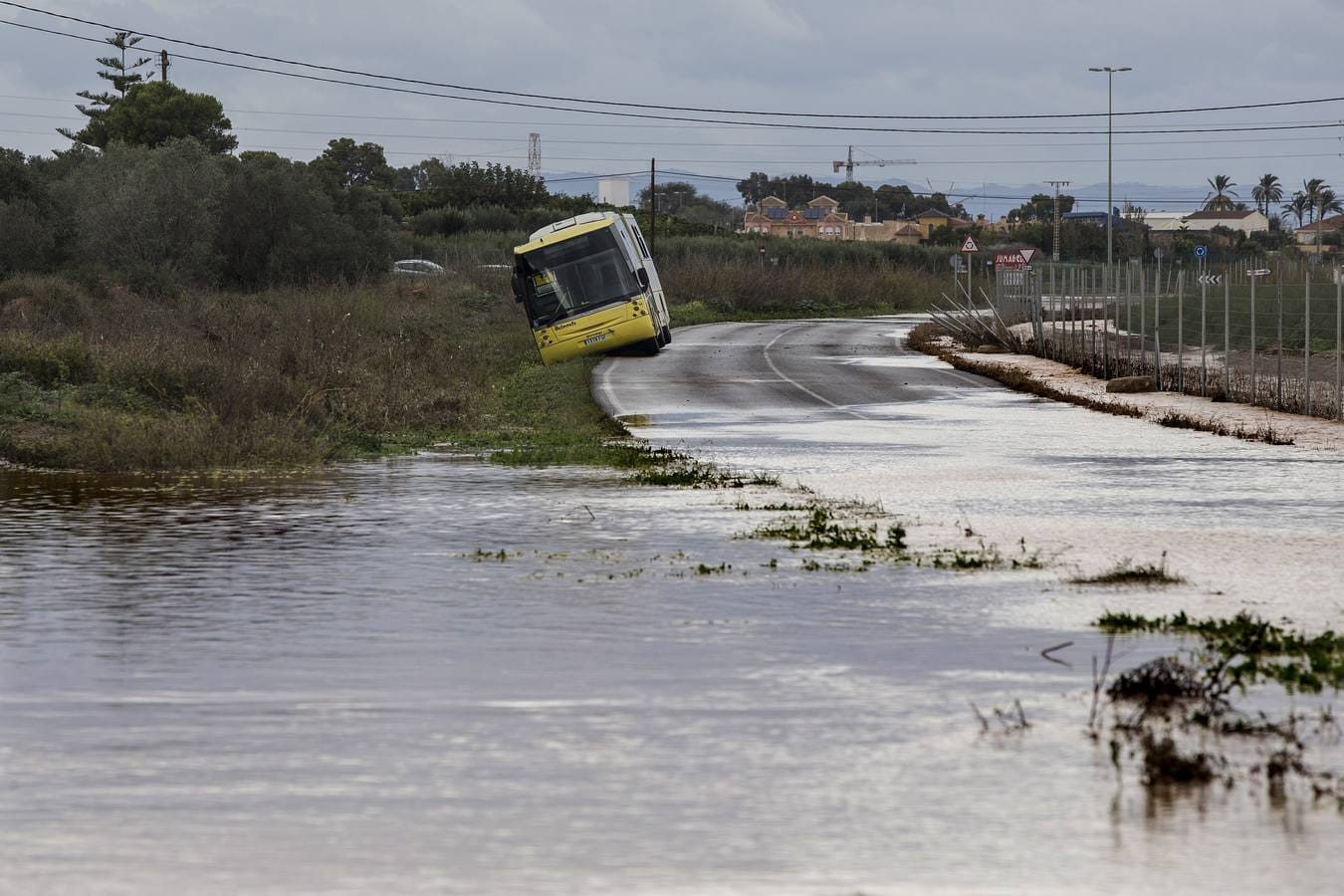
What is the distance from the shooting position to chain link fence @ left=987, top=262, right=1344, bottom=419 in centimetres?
2938

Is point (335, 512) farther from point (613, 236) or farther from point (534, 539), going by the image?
point (613, 236)

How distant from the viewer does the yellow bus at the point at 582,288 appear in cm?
4159

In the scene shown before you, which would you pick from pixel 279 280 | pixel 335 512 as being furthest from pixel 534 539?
pixel 279 280

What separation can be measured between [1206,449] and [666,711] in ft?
50.9

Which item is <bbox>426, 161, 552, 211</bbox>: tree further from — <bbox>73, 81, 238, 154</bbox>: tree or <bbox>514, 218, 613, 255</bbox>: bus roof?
<bbox>514, 218, 613, 255</bbox>: bus roof

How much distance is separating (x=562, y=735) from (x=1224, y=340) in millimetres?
40632

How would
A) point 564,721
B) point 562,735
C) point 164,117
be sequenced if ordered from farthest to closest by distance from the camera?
point 164,117 → point 564,721 → point 562,735

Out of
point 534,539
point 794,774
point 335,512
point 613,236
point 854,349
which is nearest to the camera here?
point 794,774

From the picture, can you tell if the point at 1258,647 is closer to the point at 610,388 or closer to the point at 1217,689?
the point at 1217,689

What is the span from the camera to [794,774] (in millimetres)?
7332

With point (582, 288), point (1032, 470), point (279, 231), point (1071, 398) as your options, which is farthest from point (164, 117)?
point (1032, 470)

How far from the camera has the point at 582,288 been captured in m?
42.1

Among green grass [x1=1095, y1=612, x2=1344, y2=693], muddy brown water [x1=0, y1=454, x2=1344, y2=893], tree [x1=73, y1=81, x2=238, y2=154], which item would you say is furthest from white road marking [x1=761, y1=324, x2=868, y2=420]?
tree [x1=73, y1=81, x2=238, y2=154]

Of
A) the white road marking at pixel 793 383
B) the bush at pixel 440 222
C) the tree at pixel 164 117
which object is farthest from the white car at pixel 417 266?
the bush at pixel 440 222
